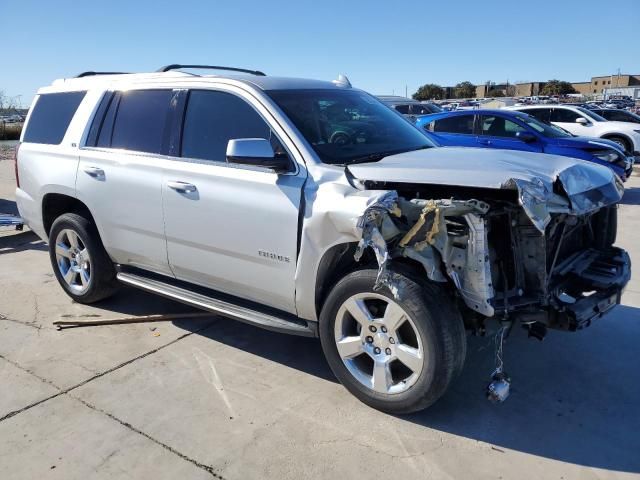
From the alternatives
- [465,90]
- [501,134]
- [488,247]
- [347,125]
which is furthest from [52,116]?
[465,90]

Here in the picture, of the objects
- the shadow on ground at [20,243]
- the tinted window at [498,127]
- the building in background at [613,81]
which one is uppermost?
the building in background at [613,81]

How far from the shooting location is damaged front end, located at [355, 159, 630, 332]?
2787mm

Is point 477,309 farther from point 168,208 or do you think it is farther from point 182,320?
point 182,320

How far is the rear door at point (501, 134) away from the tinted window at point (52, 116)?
700 cm

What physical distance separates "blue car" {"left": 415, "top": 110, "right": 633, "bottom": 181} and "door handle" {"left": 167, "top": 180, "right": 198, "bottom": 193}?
6.08 m

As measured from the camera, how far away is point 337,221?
306 cm

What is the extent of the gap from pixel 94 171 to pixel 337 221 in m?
2.45

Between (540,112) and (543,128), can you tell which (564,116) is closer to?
(540,112)

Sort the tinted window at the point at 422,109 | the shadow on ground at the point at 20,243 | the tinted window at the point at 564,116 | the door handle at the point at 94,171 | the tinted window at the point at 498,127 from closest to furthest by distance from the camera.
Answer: the door handle at the point at 94,171 → the shadow on ground at the point at 20,243 → the tinted window at the point at 498,127 → the tinted window at the point at 564,116 → the tinted window at the point at 422,109

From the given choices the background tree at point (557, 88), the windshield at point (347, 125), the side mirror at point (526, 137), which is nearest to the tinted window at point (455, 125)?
the side mirror at point (526, 137)

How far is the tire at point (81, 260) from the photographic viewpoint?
471 centimetres

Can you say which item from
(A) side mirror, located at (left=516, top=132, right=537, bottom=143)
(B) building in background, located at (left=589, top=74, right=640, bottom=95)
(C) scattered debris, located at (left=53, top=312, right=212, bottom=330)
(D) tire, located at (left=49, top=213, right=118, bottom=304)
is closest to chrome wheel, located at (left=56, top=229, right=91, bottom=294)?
(D) tire, located at (left=49, top=213, right=118, bottom=304)

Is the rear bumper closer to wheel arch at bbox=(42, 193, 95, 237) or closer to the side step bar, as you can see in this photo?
the side step bar

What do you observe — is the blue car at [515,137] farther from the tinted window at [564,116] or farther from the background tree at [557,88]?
the background tree at [557,88]
